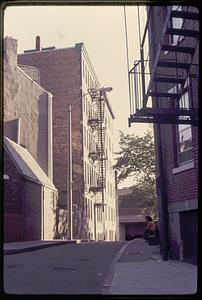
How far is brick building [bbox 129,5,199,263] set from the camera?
28.3ft

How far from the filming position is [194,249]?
9.77 m

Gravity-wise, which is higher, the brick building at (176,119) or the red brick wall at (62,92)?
the red brick wall at (62,92)

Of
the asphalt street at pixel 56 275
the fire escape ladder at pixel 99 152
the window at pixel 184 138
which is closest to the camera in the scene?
the asphalt street at pixel 56 275

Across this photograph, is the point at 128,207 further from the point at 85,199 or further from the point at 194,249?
the point at 194,249

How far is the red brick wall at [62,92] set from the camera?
1454 inches

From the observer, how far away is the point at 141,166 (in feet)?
81.5

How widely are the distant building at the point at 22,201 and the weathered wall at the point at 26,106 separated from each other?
3.47 meters

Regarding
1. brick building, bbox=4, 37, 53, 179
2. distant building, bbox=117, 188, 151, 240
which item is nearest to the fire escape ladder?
distant building, bbox=117, 188, 151, 240

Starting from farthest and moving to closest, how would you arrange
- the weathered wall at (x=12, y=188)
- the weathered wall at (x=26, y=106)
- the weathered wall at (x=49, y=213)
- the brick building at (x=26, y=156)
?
the weathered wall at (x=26, y=106) < the weathered wall at (x=49, y=213) < the brick building at (x=26, y=156) < the weathered wall at (x=12, y=188)

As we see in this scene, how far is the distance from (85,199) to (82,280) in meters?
28.5

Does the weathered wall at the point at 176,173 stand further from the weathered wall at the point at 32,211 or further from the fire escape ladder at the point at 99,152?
the fire escape ladder at the point at 99,152

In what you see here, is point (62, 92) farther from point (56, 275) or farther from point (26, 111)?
point (56, 275)

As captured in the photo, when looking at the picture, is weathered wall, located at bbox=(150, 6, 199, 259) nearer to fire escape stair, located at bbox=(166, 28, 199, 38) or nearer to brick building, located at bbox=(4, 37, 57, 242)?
fire escape stair, located at bbox=(166, 28, 199, 38)

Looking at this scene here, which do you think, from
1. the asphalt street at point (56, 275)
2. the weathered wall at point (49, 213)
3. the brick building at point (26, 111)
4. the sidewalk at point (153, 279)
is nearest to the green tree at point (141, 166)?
the weathered wall at point (49, 213)
